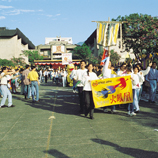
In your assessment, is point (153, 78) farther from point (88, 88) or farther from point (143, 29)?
point (143, 29)

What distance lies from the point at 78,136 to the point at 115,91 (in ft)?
9.58

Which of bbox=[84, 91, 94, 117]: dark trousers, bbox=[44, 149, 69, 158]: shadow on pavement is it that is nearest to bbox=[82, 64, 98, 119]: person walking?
bbox=[84, 91, 94, 117]: dark trousers

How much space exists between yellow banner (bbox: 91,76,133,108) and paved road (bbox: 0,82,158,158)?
0.52 m

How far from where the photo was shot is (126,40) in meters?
27.2

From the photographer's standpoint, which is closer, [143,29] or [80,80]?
[80,80]

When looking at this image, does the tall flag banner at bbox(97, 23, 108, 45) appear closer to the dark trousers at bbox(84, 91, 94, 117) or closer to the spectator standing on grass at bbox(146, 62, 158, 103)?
the spectator standing on grass at bbox(146, 62, 158, 103)

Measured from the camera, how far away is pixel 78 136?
17.4 feet

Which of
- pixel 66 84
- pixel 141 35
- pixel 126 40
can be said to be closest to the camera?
pixel 66 84

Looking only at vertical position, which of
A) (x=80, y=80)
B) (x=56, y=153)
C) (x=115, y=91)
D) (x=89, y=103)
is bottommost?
(x=56, y=153)

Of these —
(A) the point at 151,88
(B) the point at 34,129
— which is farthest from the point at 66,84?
(B) the point at 34,129

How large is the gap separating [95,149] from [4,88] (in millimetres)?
6211

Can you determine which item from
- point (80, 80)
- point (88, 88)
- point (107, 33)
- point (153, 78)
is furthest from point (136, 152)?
point (107, 33)

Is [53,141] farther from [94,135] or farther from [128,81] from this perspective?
[128,81]

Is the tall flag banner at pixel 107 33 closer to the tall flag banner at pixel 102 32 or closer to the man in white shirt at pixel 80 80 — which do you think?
the tall flag banner at pixel 102 32
